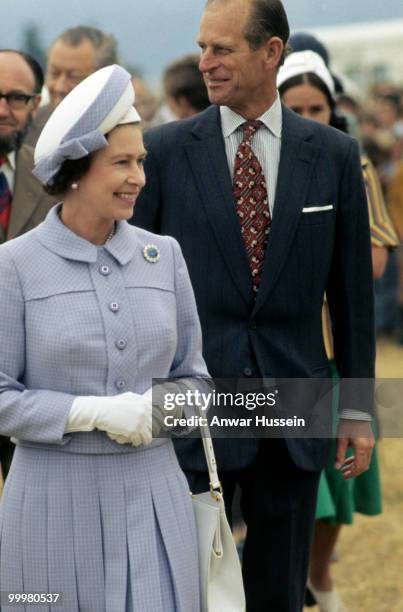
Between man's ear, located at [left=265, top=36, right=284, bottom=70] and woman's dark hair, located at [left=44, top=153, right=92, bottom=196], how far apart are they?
105cm

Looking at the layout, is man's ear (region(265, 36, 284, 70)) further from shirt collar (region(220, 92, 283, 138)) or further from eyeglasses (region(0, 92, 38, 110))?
eyeglasses (region(0, 92, 38, 110))

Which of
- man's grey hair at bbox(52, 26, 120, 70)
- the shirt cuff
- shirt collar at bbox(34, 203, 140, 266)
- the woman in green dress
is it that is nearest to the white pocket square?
the shirt cuff

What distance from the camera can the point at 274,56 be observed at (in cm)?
439

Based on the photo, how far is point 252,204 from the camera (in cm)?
432

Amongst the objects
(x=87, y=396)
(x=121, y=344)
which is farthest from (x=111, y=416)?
(x=121, y=344)

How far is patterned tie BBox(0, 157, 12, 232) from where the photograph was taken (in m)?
4.97

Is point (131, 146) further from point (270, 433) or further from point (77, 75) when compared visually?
point (77, 75)

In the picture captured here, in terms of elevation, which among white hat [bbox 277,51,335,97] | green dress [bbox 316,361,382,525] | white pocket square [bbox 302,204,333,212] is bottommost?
green dress [bbox 316,361,382,525]

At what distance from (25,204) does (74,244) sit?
144cm

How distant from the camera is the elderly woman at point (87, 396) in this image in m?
3.46

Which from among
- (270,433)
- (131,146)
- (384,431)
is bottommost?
(384,431)

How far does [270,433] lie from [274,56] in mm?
1183

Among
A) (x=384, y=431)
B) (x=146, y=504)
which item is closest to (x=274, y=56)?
(x=146, y=504)

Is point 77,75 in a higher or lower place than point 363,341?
higher
